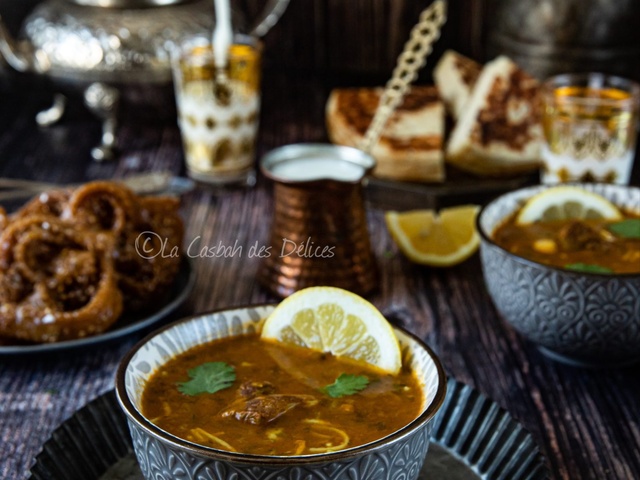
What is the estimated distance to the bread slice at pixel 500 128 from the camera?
3.25 m

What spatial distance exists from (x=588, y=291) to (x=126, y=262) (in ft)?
3.77

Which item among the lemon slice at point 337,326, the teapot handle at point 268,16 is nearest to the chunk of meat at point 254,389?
A: the lemon slice at point 337,326

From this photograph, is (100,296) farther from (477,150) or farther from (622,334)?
(477,150)

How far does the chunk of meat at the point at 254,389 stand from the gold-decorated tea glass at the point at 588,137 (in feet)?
5.62

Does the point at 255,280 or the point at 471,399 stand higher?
the point at 471,399

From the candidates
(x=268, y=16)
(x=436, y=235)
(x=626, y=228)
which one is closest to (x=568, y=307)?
(x=626, y=228)

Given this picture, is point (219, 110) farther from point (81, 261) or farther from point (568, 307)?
point (568, 307)

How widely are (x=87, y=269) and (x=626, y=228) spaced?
1.34m

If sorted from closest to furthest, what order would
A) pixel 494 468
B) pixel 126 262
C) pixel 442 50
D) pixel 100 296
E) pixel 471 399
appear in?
pixel 494 468 → pixel 471 399 → pixel 100 296 → pixel 126 262 → pixel 442 50

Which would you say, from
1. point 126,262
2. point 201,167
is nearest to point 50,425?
point 126,262

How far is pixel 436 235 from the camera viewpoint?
8.83ft

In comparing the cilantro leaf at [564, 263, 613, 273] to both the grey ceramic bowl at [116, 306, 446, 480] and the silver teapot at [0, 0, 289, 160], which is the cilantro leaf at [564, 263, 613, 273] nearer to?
the grey ceramic bowl at [116, 306, 446, 480]

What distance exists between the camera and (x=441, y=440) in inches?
69.8

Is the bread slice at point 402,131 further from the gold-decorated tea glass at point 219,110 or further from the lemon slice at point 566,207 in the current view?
the lemon slice at point 566,207
